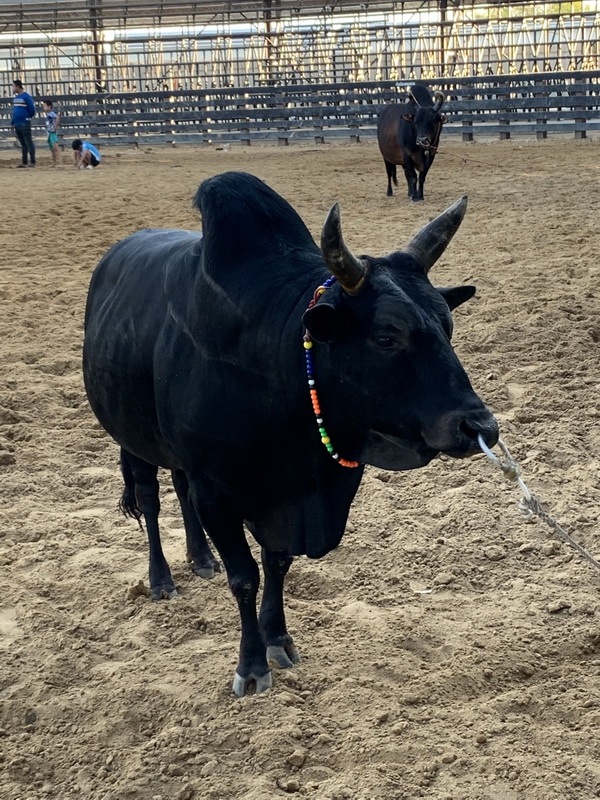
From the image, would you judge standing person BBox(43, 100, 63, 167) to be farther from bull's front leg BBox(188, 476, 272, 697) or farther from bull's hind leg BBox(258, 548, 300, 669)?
bull's front leg BBox(188, 476, 272, 697)

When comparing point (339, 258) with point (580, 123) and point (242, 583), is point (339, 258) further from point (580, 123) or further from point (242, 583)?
point (580, 123)

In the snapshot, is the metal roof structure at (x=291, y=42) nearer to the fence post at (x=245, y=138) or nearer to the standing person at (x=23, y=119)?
the fence post at (x=245, y=138)

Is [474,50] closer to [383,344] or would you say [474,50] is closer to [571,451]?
[571,451]

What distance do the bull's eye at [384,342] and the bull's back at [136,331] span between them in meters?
0.88

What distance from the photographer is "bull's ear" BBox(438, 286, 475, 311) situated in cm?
300

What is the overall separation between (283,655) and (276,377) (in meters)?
1.12

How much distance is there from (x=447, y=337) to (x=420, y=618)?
1.33m

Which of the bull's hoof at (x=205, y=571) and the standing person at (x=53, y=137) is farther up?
the standing person at (x=53, y=137)

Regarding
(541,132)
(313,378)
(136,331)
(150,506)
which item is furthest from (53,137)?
(313,378)

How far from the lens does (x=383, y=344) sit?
8.80 ft

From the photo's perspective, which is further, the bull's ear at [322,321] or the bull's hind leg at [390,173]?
the bull's hind leg at [390,173]

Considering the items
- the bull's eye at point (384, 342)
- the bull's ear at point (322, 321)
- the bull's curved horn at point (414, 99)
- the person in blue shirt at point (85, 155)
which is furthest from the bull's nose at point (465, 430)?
the person in blue shirt at point (85, 155)

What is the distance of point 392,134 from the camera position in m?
14.2

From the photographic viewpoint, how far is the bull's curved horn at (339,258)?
2549mm
